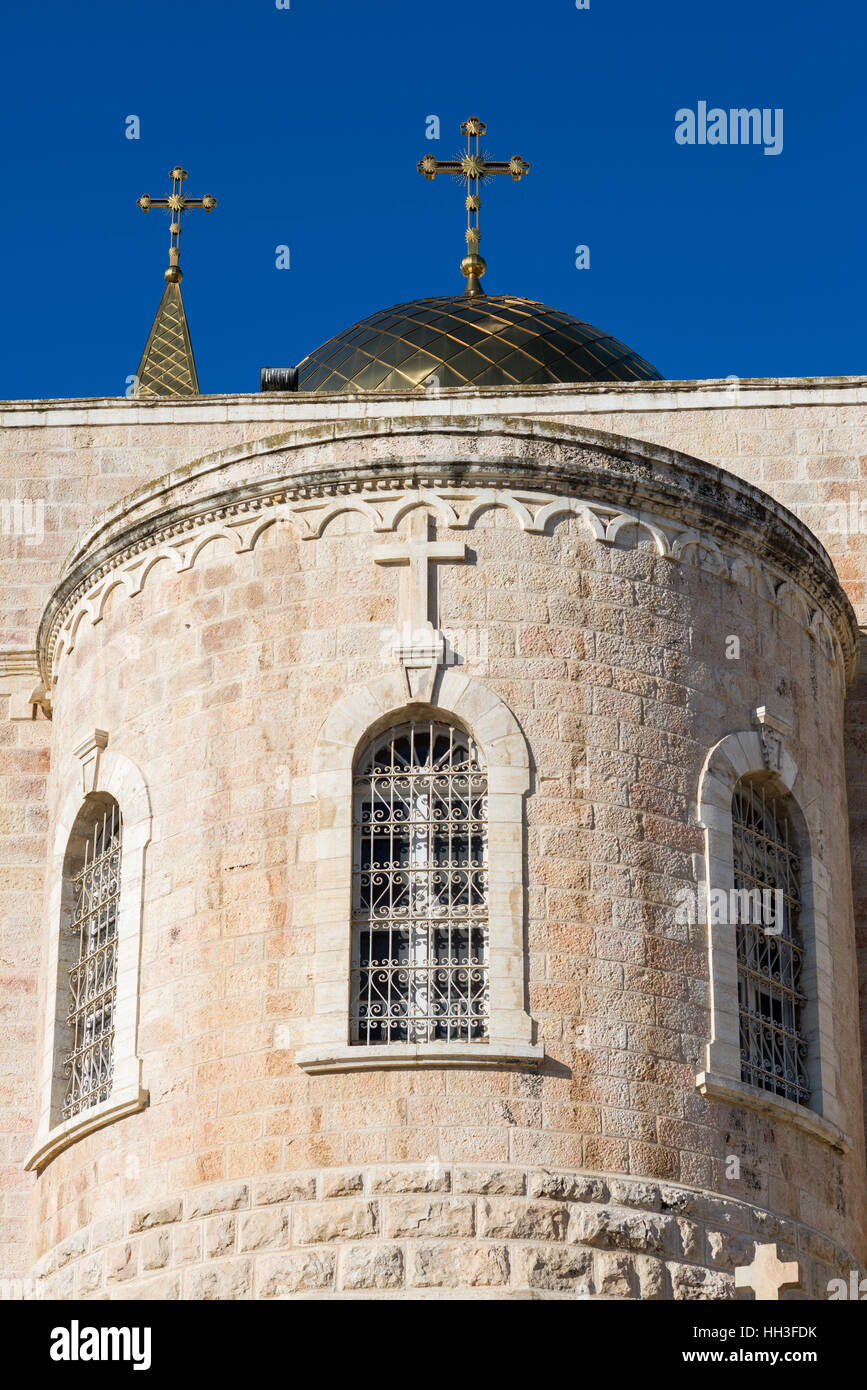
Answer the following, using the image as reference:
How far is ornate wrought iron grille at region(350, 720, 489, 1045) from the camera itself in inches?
766

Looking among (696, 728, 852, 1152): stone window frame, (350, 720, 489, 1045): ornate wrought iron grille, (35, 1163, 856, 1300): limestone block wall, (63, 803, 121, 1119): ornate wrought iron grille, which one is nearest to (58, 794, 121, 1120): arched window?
(63, 803, 121, 1119): ornate wrought iron grille

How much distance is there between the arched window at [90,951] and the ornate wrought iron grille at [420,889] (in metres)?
2.12

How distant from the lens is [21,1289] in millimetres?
20844

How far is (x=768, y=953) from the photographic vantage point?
20.7 m

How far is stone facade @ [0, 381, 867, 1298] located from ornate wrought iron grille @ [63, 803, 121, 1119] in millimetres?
428

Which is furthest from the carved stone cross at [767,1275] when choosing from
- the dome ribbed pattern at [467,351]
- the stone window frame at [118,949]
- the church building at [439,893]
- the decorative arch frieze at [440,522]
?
the dome ribbed pattern at [467,351]

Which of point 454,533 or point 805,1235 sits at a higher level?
point 454,533

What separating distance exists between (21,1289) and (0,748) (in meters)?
4.86

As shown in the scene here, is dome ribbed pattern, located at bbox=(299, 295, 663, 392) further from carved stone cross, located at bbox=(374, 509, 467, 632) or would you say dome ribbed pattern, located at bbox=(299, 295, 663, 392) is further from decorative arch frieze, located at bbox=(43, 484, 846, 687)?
carved stone cross, located at bbox=(374, 509, 467, 632)

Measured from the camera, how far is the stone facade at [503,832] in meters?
18.9

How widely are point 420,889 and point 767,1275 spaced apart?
3543mm

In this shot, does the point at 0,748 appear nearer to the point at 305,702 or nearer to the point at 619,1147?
the point at 305,702

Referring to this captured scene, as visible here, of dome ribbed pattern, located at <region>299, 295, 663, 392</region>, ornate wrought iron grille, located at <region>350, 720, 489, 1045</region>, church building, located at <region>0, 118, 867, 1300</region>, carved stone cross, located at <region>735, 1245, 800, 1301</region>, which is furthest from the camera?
dome ribbed pattern, located at <region>299, 295, 663, 392</region>

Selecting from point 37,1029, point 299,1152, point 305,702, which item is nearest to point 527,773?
point 305,702
